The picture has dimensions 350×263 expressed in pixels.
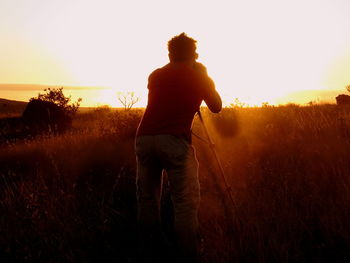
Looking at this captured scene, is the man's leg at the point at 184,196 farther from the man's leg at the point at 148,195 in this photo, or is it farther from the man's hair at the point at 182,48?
the man's hair at the point at 182,48

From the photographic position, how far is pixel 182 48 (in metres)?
3.71

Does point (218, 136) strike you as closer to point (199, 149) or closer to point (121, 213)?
point (199, 149)

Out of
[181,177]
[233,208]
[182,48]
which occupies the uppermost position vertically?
[182,48]

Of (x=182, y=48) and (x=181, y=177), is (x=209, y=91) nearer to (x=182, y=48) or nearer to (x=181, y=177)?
(x=182, y=48)

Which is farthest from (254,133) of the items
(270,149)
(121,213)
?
(121,213)

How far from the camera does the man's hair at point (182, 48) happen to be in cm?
371

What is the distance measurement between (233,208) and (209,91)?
5.56 feet

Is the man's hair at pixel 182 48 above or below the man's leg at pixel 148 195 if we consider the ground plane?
above

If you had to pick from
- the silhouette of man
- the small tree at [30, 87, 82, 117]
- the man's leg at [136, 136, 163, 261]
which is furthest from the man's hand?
the small tree at [30, 87, 82, 117]

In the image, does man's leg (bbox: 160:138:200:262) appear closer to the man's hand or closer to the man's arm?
the man's arm

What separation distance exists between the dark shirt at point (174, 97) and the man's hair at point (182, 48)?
4.2 inches


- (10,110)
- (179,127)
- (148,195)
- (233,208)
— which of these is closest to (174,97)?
(179,127)

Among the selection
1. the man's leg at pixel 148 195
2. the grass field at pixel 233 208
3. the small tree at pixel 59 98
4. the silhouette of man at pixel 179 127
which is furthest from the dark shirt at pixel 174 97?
the small tree at pixel 59 98

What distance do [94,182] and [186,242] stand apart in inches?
132
